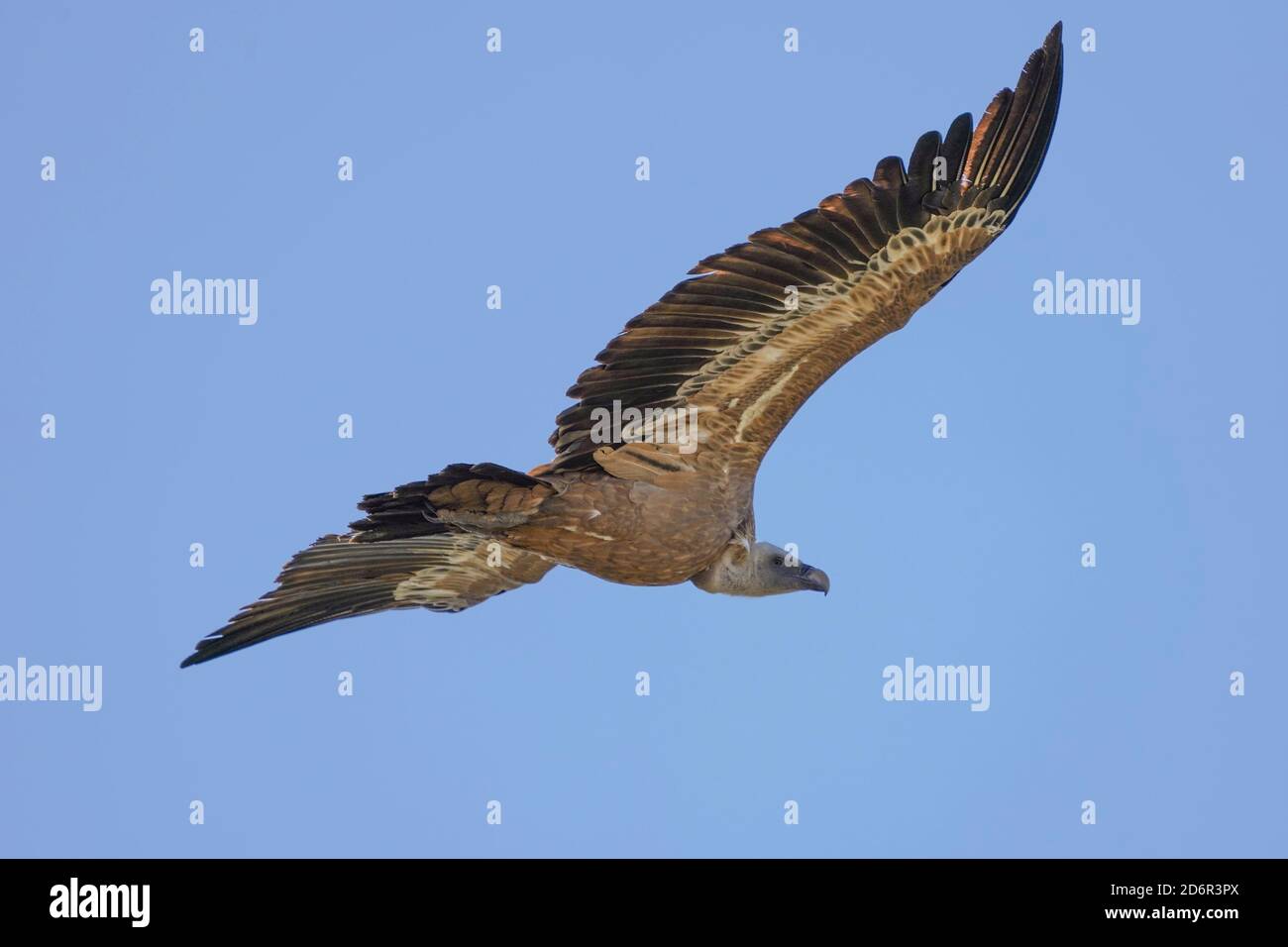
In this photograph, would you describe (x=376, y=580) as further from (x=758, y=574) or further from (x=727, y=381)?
(x=727, y=381)

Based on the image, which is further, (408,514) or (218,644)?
(218,644)

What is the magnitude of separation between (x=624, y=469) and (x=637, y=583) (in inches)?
34.8

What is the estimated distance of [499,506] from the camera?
11.9 meters

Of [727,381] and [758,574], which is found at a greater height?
[727,381]

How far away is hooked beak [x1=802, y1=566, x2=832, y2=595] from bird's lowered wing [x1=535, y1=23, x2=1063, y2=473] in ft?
4.42

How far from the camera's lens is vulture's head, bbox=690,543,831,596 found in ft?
41.7

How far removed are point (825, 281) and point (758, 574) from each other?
2.17m

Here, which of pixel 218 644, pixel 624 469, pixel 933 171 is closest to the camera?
pixel 933 171

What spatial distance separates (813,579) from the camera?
42.6ft

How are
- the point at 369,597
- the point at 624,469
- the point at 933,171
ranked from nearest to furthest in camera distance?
the point at 933,171
the point at 624,469
the point at 369,597

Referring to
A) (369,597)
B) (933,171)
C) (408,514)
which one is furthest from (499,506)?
(933,171)

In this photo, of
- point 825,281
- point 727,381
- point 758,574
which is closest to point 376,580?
point 758,574

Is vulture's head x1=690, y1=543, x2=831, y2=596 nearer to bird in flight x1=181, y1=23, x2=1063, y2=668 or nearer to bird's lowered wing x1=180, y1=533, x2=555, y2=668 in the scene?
bird in flight x1=181, y1=23, x2=1063, y2=668
